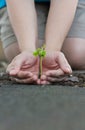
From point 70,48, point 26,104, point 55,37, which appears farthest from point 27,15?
point 26,104

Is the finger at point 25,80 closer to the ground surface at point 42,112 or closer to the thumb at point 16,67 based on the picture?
the thumb at point 16,67

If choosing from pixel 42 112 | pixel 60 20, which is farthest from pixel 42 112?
pixel 60 20

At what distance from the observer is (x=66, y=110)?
43cm

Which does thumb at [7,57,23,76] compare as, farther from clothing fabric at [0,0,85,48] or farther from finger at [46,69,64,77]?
clothing fabric at [0,0,85,48]

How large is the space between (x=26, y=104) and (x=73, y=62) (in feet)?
4.95

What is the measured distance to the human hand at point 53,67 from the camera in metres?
1.21

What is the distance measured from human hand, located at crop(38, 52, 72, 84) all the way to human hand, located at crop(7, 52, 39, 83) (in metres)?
0.04

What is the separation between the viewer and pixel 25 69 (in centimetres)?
132

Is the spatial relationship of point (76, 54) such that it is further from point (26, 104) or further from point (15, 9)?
point (26, 104)

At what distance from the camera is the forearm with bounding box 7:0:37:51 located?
1.57 meters

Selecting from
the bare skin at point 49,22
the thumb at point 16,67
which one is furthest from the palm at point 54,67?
the bare skin at point 49,22

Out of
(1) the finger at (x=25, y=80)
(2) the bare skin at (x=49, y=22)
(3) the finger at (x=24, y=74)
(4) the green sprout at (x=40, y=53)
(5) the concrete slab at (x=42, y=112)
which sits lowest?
(5) the concrete slab at (x=42, y=112)

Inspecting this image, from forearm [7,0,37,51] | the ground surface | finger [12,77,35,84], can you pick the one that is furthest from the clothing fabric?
the ground surface

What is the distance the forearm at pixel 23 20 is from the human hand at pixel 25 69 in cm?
23
